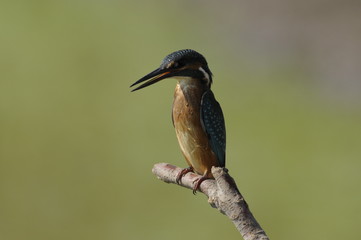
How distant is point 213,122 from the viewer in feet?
4.90

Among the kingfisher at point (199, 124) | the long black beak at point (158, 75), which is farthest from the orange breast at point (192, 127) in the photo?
the long black beak at point (158, 75)

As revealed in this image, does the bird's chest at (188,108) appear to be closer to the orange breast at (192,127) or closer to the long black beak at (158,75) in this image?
the orange breast at (192,127)

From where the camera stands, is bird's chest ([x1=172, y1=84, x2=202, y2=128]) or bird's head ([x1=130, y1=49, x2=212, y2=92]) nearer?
bird's head ([x1=130, y1=49, x2=212, y2=92])

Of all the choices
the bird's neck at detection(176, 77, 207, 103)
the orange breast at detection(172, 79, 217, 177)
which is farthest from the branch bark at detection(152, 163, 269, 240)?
the bird's neck at detection(176, 77, 207, 103)

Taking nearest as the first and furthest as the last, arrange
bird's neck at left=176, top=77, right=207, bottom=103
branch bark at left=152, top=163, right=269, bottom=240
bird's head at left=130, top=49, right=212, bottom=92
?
branch bark at left=152, top=163, right=269, bottom=240, bird's head at left=130, top=49, right=212, bottom=92, bird's neck at left=176, top=77, right=207, bottom=103

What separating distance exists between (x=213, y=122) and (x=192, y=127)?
5cm

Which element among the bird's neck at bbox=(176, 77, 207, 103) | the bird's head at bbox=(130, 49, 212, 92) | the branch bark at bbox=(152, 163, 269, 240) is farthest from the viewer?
the bird's neck at bbox=(176, 77, 207, 103)

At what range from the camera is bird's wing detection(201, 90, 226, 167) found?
148 centimetres

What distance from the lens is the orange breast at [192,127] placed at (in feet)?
4.86

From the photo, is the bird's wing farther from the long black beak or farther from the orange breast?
the long black beak

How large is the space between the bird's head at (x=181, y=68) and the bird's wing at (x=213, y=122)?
0.05 meters

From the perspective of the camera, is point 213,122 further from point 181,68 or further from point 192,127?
point 181,68

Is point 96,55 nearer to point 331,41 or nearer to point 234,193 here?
point 331,41

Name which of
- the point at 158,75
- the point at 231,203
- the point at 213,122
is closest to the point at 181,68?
the point at 158,75
